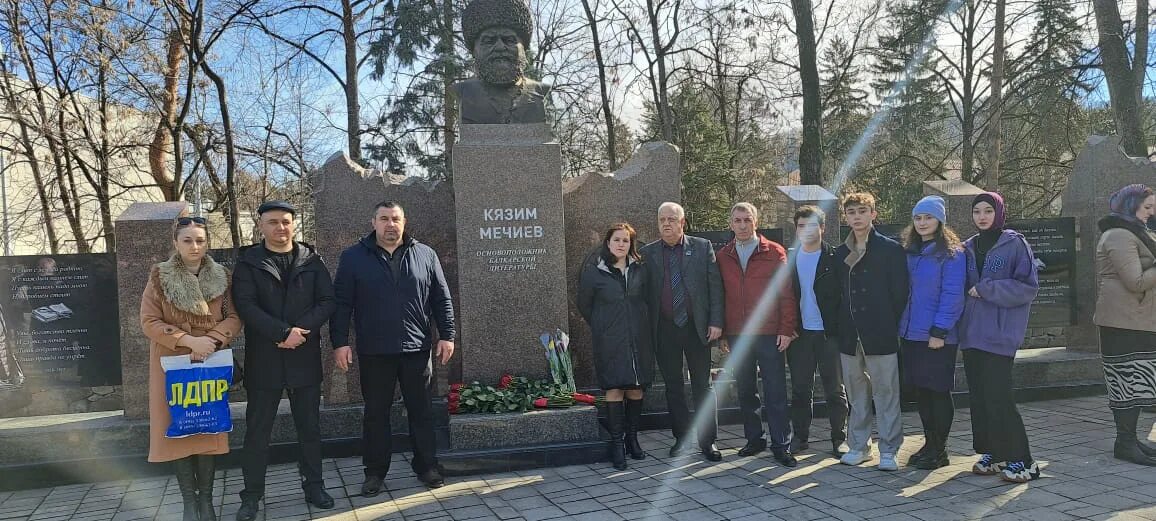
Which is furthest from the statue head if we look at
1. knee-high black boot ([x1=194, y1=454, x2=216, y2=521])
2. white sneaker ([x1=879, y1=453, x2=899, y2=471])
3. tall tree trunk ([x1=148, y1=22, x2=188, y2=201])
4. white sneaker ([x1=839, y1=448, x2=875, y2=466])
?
tall tree trunk ([x1=148, y1=22, x2=188, y2=201])

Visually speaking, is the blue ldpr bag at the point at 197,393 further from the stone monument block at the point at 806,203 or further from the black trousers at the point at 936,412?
the stone monument block at the point at 806,203

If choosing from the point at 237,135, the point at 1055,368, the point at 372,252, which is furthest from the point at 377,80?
the point at 1055,368

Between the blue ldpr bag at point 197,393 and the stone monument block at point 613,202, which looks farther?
the stone monument block at point 613,202

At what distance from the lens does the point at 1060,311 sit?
23.8ft

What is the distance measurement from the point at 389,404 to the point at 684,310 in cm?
203

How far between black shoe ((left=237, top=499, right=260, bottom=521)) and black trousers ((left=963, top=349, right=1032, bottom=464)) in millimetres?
4392

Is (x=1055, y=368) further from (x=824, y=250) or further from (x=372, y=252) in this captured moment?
(x=372, y=252)

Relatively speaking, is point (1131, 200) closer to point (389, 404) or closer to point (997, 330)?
point (997, 330)

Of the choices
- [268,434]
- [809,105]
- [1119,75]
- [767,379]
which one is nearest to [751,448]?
[767,379]

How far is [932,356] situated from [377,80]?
14574 millimetres

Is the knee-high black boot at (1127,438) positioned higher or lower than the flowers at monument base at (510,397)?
lower

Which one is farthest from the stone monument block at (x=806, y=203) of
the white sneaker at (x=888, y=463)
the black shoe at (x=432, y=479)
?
the black shoe at (x=432, y=479)

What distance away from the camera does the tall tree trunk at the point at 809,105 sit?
1188 cm

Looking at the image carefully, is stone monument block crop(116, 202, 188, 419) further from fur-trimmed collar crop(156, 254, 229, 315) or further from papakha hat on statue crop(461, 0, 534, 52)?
papakha hat on statue crop(461, 0, 534, 52)
